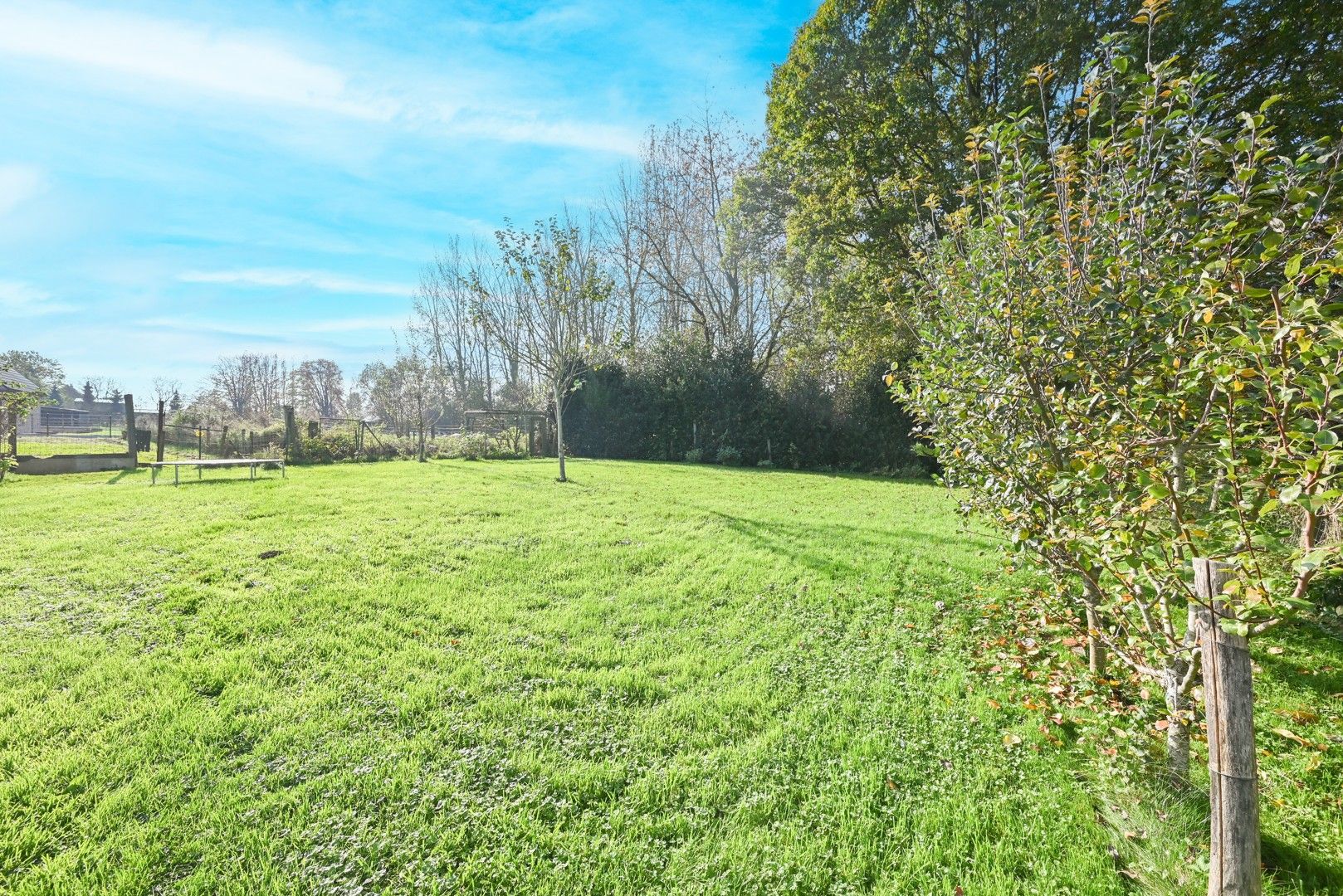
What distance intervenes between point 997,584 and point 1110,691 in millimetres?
1991

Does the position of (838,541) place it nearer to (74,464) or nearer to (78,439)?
(74,464)

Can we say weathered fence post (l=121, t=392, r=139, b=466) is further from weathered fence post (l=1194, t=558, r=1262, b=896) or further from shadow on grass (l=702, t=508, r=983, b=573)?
weathered fence post (l=1194, t=558, r=1262, b=896)

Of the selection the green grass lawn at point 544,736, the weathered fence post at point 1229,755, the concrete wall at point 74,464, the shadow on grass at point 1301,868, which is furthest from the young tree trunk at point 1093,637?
the concrete wall at point 74,464

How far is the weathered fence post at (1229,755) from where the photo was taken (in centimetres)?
162

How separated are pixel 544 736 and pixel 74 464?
17.1m

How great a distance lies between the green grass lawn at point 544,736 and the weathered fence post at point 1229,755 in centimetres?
30

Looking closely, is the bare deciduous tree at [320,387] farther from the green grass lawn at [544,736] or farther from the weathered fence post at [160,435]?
the green grass lawn at [544,736]

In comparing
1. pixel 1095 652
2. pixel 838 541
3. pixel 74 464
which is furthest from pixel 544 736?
pixel 74 464

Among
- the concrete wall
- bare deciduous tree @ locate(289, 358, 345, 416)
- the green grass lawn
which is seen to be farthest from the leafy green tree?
bare deciduous tree @ locate(289, 358, 345, 416)

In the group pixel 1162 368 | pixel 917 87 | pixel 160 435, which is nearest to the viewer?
pixel 1162 368

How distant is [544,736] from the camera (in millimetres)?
2723

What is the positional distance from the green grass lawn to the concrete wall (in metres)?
10.4

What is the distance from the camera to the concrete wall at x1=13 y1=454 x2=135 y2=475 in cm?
1233

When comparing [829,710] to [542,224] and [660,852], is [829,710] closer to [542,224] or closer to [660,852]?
[660,852]
